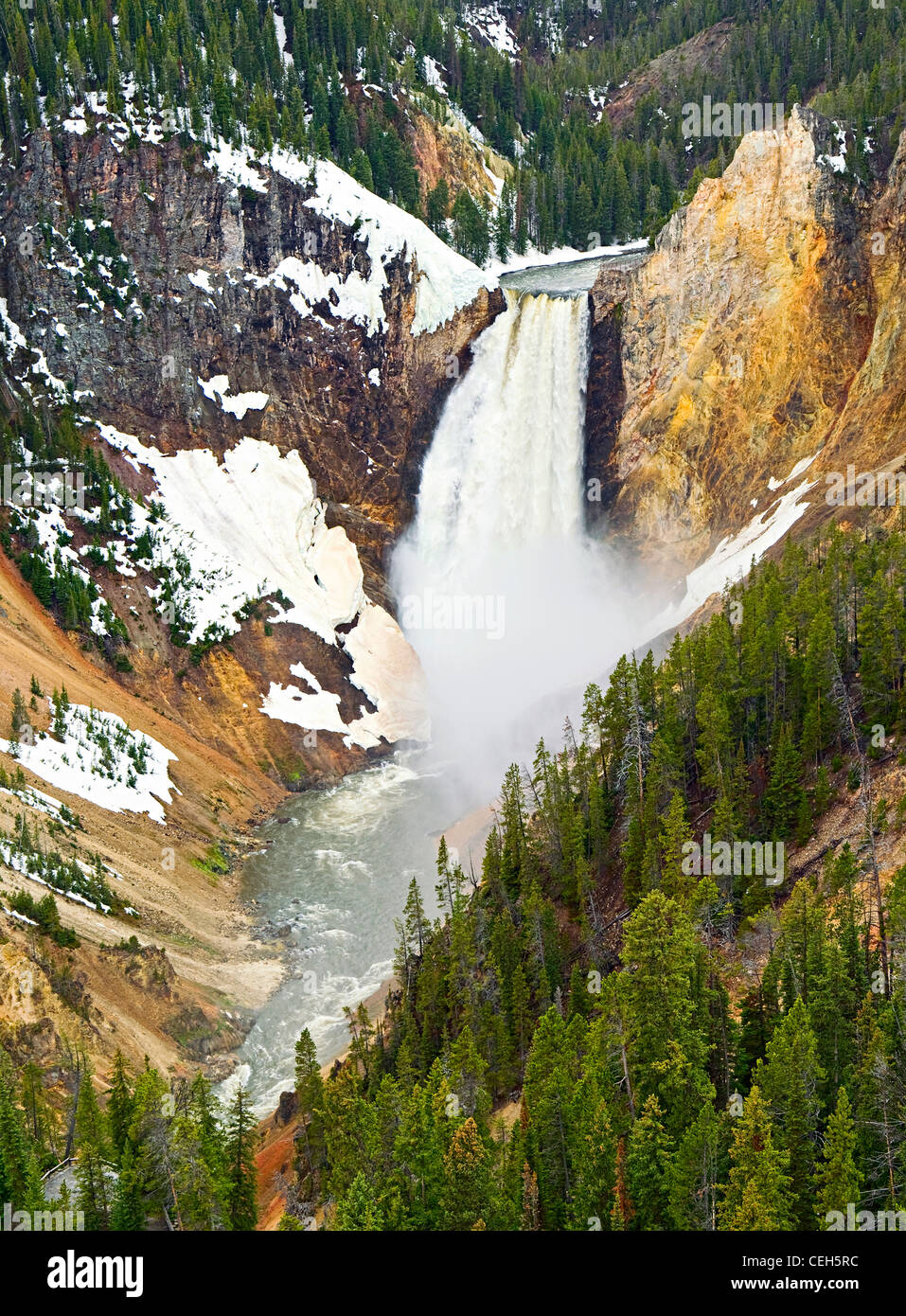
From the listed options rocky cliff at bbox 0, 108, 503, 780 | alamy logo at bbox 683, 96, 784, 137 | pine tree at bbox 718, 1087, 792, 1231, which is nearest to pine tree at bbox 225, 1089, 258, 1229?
pine tree at bbox 718, 1087, 792, 1231

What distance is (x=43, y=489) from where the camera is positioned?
7706 cm

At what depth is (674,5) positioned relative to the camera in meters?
160

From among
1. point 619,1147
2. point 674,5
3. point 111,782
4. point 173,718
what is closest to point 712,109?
point 674,5

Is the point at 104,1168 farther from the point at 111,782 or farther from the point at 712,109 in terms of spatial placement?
the point at 712,109

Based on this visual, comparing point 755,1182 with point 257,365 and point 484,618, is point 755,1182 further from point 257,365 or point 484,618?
point 257,365

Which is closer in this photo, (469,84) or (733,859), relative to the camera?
(733,859)

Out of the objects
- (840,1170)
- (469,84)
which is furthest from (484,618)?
(469,84)

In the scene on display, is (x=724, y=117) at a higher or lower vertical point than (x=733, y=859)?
higher

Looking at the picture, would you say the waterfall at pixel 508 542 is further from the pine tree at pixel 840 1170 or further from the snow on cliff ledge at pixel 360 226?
the pine tree at pixel 840 1170

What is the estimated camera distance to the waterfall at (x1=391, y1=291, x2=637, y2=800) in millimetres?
83750

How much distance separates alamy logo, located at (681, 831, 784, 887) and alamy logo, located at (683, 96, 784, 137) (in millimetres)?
91066
